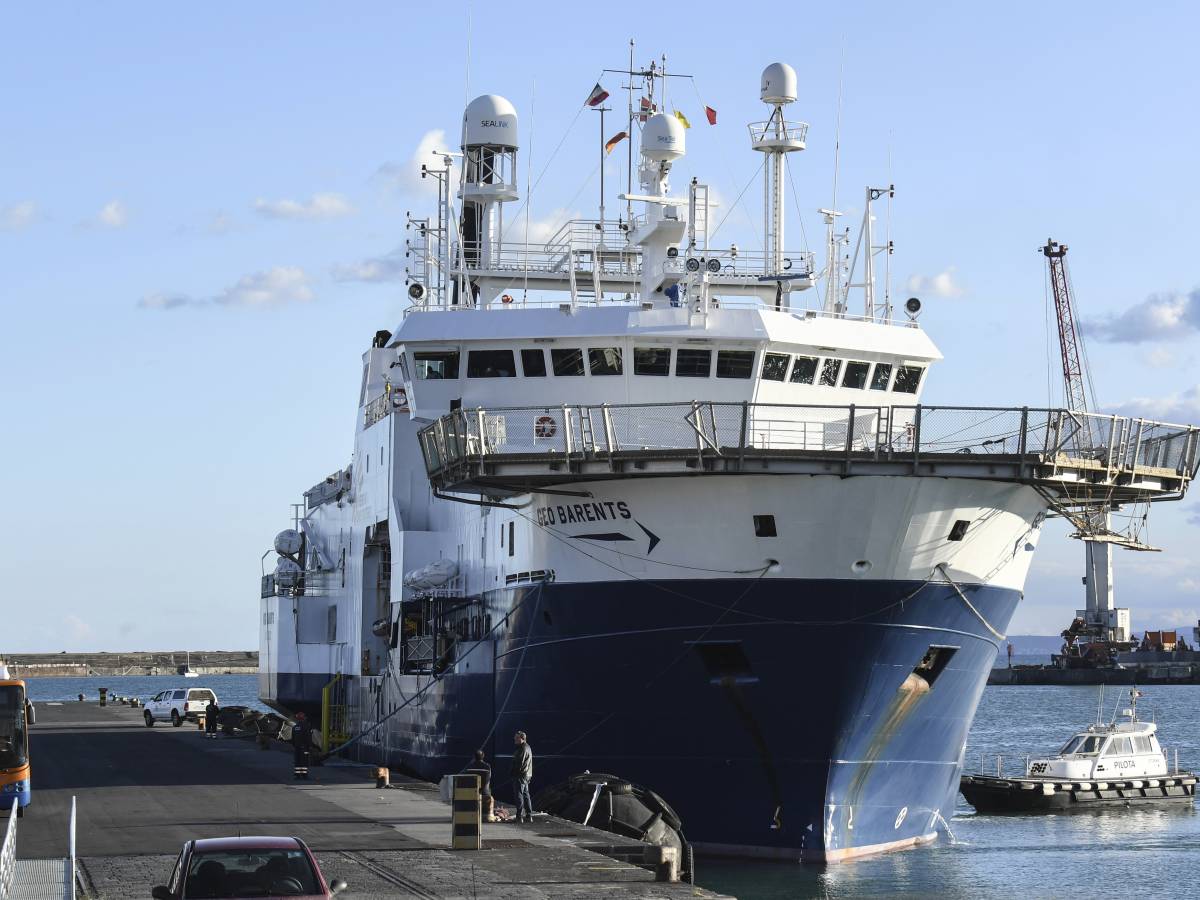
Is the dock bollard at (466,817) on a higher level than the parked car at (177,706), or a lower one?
higher

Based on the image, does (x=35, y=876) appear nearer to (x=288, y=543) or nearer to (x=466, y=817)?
(x=466, y=817)

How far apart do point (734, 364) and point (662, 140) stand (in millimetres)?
5202

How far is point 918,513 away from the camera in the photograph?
2623 centimetres

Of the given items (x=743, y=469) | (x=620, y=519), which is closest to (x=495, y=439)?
(x=620, y=519)

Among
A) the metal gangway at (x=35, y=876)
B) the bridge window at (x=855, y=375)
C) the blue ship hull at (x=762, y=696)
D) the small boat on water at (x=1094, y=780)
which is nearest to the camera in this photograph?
the metal gangway at (x=35, y=876)

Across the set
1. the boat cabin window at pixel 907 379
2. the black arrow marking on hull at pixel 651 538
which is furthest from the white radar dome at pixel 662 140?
the black arrow marking on hull at pixel 651 538

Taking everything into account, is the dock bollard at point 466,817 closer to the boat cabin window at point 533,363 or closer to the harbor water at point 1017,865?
the harbor water at point 1017,865

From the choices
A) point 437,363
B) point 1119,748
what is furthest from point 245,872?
point 1119,748

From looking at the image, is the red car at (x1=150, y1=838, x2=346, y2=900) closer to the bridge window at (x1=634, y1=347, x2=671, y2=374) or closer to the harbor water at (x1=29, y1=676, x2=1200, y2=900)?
the harbor water at (x1=29, y1=676, x2=1200, y2=900)

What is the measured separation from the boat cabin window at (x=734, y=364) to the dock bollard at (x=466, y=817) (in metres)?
9.93

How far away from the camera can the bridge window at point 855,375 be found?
3092 centimetres

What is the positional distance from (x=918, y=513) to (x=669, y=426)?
4.05 metres

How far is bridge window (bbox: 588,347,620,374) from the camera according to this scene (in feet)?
99.3

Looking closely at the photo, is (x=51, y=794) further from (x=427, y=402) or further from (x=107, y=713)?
(x=107, y=713)
